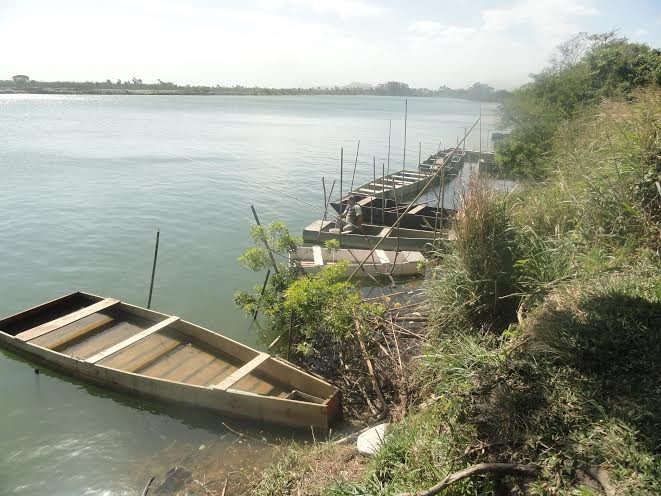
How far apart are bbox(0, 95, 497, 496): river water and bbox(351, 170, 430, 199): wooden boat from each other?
6.87 feet

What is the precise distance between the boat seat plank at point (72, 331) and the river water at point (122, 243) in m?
0.62

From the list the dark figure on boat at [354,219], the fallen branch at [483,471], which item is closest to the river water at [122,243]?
the dark figure on boat at [354,219]

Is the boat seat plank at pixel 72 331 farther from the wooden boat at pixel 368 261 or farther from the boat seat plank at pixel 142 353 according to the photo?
the wooden boat at pixel 368 261

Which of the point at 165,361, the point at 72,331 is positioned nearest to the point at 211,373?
the point at 165,361

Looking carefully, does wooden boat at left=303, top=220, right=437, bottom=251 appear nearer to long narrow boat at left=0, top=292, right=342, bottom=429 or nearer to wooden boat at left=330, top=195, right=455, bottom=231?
wooden boat at left=330, top=195, right=455, bottom=231

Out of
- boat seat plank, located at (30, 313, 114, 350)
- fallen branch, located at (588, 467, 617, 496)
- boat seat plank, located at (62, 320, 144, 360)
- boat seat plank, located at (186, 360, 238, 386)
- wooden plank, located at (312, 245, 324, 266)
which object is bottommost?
boat seat plank, located at (186, 360, 238, 386)

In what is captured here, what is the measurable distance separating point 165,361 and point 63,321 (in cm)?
276

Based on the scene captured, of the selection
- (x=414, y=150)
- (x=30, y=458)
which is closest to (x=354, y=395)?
(x=30, y=458)

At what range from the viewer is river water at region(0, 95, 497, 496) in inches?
292

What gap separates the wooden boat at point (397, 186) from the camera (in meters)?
21.9

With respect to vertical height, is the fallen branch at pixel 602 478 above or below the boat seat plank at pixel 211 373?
above

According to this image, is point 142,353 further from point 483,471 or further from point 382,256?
point 483,471

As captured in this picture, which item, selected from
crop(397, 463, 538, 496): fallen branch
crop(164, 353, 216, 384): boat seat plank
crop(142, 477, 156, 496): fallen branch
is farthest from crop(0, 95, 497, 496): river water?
crop(397, 463, 538, 496): fallen branch

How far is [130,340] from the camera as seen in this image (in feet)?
29.4
